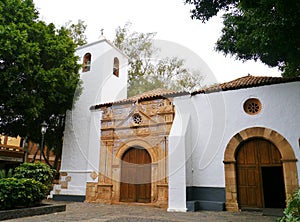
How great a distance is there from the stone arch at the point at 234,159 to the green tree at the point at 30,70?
26.3 feet

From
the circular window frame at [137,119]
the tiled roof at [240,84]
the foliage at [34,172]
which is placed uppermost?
the tiled roof at [240,84]

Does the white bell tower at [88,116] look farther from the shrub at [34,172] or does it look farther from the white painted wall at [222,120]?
the white painted wall at [222,120]

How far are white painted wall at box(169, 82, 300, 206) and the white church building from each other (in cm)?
3

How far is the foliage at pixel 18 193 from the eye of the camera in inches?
287

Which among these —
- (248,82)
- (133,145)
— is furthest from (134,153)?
(248,82)

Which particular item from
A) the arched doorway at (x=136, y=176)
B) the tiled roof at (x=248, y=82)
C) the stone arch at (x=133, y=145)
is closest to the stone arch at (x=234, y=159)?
the tiled roof at (x=248, y=82)

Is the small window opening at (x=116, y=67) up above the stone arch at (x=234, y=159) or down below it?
above

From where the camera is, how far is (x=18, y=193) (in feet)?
24.7

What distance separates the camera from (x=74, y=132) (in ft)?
44.5

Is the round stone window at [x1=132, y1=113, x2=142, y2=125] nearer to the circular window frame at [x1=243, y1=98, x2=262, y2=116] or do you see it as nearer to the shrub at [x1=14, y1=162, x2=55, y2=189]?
the shrub at [x1=14, y1=162, x2=55, y2=189]

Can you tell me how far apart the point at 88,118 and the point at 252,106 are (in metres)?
8.06

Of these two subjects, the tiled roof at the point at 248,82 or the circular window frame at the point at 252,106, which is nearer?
the tiled roof at the point at 248,82

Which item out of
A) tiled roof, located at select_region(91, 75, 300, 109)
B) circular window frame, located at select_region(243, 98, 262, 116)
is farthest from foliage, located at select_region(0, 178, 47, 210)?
circular window frame, located at select_region(243, 98, 262, 116)

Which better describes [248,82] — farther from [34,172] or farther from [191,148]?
[34,172]
